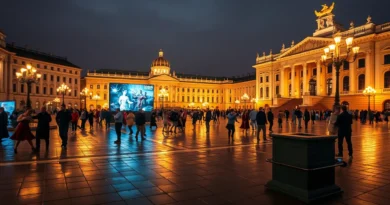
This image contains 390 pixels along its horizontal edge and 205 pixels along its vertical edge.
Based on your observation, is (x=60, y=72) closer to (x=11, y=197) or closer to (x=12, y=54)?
(x=12, y=54)

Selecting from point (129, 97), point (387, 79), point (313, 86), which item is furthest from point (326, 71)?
point (129, 97)

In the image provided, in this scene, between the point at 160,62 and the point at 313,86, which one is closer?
the point at 313,86

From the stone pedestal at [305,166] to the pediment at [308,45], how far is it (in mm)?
48878

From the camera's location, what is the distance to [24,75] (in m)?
24.2

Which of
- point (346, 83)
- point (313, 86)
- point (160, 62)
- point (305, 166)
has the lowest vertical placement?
point (305, 166)

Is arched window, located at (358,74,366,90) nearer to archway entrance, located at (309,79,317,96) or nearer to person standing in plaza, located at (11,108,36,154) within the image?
archway entrance, located at (309,79,317,96)

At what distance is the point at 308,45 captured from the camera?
177 feet

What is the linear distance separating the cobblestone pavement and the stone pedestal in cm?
19

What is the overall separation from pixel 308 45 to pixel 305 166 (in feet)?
179

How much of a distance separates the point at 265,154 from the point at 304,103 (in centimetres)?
4154

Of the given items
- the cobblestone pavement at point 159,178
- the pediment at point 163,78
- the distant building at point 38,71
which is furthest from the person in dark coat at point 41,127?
the pediment at point 163,78

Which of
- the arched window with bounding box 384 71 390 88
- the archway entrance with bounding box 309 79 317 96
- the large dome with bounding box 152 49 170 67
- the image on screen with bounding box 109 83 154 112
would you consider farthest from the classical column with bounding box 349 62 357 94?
the large dome with bounding box 152 49 170 67

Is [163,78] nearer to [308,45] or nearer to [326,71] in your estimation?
[308,45]

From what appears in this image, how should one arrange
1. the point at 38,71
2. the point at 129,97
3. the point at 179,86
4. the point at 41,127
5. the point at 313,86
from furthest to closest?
the point at 179,86, the point at 38,71, the point at 313,86, the point at 129,97, the point at 41,127
